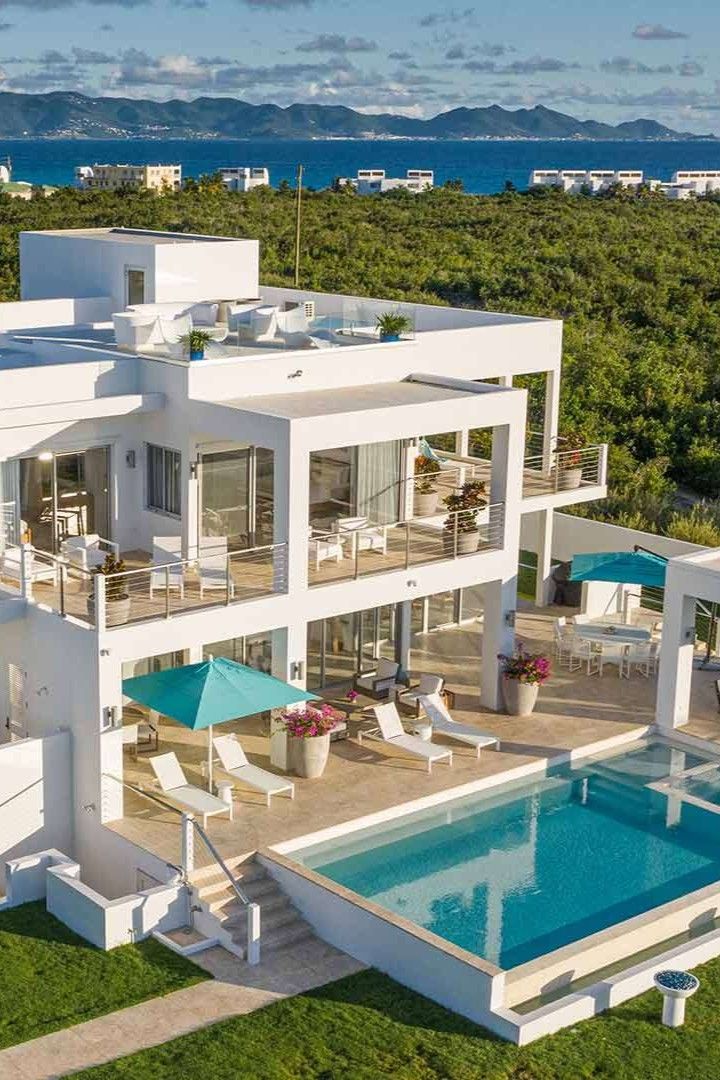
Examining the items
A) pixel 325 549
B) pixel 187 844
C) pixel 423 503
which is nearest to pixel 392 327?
pixel 423 503

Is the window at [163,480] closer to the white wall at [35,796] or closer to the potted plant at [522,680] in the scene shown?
the white wall at [35,796]

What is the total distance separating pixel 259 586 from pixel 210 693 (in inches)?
98.7

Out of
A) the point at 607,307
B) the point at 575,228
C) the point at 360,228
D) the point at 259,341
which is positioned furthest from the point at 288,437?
the point at 575,228

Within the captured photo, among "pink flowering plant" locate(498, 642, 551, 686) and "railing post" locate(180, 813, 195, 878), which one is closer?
"railing post" locate(180, 813, 195, 878)

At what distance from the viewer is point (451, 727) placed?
2314 cm

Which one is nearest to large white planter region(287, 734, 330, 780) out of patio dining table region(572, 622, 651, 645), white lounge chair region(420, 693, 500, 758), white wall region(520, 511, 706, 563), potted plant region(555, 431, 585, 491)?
white lounge chair region(420, 693, 500, 758)

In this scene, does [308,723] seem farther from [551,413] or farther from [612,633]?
[551,413]

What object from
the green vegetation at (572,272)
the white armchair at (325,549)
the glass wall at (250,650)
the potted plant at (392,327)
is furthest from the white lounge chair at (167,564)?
the green vegetation at (572,272)

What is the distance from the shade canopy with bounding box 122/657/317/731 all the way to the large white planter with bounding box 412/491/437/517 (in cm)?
591

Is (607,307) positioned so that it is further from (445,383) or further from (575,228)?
Answer: (445,383)

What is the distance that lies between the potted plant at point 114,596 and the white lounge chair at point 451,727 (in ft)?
18.1

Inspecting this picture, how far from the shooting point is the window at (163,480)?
2405cm

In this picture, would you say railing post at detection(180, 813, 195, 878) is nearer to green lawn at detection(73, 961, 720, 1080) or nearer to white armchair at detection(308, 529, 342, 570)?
green lawn at detection(73, 961, 720, 1080)

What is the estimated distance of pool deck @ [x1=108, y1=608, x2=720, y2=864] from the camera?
784 inches
